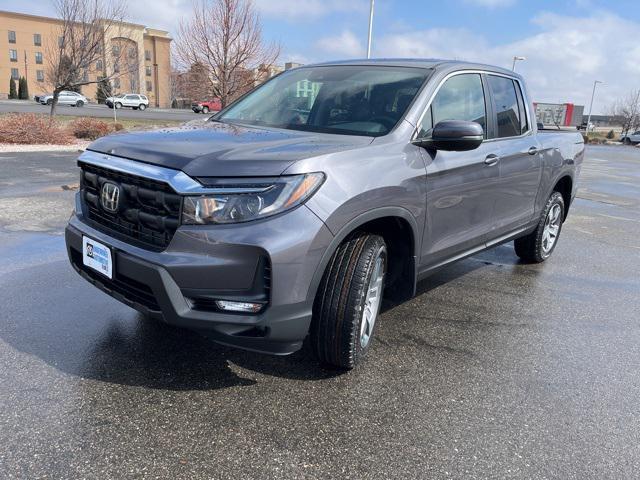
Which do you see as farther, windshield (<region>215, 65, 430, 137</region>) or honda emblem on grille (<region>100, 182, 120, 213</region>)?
windshield (<region>215, 65, 430, 137</region>)

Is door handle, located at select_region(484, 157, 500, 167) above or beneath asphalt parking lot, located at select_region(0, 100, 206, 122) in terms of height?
above

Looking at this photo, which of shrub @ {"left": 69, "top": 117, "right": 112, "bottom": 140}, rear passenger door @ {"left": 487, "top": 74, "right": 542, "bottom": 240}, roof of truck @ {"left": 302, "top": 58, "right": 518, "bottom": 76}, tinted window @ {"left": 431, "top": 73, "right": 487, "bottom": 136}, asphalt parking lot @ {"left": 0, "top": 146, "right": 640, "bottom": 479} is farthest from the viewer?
shrub @ {"left": 69, "top": 117, "right": 112, "bottom": 140}

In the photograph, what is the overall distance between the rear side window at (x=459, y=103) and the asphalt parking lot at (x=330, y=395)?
1501 millimetres

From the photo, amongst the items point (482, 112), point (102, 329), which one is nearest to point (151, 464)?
point (102, 329)

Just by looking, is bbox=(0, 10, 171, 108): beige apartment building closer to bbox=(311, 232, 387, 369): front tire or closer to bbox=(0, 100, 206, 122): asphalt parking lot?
bbox=(0, 100, 206, 122): asphalt parking lot

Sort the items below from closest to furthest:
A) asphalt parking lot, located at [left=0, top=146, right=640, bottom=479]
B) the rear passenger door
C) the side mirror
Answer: asphalt parking lot, located at [left=0, top=146, right=640, bottom=479] → the side mirror → the rear passenger door

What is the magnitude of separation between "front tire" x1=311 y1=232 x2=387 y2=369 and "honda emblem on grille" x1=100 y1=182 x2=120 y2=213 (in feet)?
3.85

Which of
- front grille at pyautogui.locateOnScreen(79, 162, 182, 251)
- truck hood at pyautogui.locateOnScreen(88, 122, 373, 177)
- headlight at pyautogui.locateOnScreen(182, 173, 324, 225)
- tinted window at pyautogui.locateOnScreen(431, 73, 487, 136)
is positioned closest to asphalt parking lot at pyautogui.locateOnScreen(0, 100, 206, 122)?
tinted window at pyautogui.locateOnScreen(431, 73, 487, 136)

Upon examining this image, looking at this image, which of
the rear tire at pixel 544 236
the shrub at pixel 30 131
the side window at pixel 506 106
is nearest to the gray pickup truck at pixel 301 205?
the side window at pixel 506 106

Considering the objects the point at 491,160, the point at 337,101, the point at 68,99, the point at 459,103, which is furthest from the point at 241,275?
the point at 68,99

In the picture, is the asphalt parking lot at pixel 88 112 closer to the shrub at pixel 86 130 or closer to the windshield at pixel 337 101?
the shrub at pixel 86 130

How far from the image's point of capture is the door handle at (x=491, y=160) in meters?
3.94

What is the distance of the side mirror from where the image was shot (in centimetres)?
314

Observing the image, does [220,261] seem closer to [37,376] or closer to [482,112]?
[37,376]
